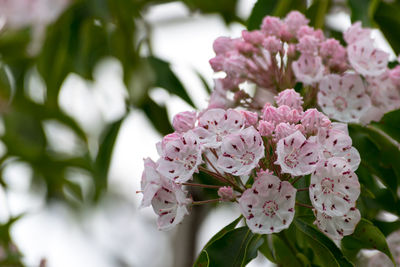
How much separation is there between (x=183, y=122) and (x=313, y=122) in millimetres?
265

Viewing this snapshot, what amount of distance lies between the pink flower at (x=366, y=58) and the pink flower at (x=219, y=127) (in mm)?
405

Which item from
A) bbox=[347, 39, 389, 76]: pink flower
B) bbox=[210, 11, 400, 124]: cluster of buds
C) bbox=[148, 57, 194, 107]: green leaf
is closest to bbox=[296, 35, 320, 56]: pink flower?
bbox=[210, 11, 400, 124]: cluster of buds

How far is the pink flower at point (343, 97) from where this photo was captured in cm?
140

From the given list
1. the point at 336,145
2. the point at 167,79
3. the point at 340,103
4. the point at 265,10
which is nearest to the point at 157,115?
the point at 167,79

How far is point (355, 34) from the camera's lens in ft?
4.96

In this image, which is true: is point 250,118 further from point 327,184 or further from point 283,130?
point 327,184

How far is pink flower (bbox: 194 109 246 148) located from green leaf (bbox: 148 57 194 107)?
785 mm

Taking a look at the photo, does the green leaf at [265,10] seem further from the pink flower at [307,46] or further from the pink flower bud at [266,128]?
the pink flower bud at [266,128]

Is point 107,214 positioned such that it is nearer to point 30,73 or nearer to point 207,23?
point 30,73

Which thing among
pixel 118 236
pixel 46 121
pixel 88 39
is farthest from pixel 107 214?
pixel 88 39

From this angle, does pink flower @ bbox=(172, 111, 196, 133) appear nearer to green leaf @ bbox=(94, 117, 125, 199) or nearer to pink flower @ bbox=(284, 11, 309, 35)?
pink flower @ bbox=(284, 11, 309, 35)

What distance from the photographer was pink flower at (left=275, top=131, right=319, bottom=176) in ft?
3.55

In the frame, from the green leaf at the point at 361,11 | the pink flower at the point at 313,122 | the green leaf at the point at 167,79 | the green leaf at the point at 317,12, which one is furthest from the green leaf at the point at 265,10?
the pink flower at the point at 313,122

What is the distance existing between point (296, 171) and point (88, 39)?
62.0 inches
